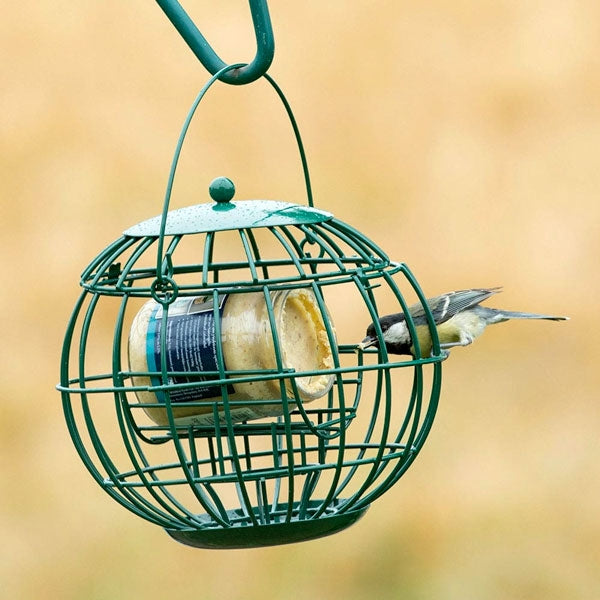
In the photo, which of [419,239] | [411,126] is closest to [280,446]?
[419,239]

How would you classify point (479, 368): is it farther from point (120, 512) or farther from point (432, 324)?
point (432, 324)

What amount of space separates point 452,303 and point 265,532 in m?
1.61

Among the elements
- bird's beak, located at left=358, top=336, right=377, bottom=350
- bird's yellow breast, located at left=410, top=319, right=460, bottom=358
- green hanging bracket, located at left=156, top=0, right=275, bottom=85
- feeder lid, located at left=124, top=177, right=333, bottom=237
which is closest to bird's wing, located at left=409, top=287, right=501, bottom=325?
bird's yellow breast, located at left=410, top=319, right=460, bottom=358

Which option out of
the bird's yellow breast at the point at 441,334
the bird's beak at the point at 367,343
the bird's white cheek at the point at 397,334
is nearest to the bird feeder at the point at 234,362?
the bird's beak at the point at 367,343

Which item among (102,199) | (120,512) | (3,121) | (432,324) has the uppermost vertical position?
(3,121)

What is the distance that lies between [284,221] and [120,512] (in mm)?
3405

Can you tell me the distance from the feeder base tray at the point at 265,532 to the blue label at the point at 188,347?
35 cm

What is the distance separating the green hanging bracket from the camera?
3.70 meters

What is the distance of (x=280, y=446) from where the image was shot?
4668 millimetres

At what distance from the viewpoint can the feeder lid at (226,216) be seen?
3.80 metres

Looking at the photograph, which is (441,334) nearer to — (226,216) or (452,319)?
(452,319)

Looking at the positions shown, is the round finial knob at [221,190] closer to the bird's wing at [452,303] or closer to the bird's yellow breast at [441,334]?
the bird's wing at [452,303]

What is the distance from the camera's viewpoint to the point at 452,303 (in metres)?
5.17

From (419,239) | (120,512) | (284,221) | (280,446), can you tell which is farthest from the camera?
(419,239)
